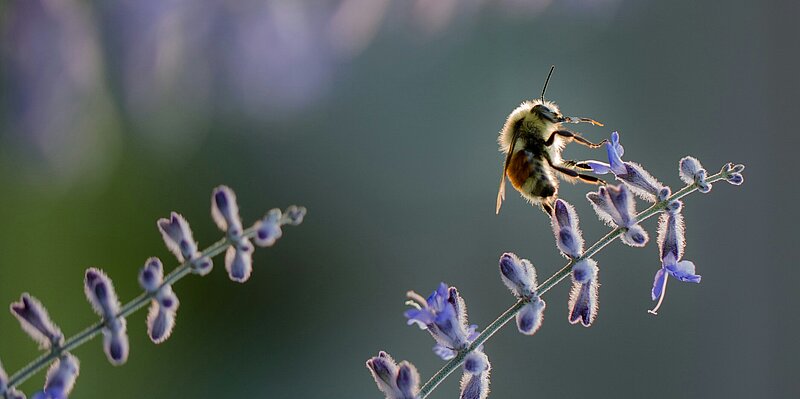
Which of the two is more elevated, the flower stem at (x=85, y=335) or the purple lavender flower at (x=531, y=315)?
the flower stem at (x=85, y=335)

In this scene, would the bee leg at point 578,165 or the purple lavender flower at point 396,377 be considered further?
the bee leg at point 578,165

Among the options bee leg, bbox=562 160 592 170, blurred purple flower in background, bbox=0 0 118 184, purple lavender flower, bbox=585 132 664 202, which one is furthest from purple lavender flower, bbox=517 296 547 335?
blurred purple flower in background, bbox=0 0 118 184

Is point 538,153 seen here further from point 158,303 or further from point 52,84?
point 52,84

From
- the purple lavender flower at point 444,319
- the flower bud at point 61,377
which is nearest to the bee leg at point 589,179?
the purple lavender flower at point 444,319

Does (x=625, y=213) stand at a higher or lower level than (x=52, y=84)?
lower

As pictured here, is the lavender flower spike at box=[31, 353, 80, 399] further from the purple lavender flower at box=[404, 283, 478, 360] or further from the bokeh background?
the bokeh background

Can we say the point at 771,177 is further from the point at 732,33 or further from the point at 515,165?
the point at 515,165

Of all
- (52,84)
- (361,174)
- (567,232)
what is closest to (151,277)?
(567,232)

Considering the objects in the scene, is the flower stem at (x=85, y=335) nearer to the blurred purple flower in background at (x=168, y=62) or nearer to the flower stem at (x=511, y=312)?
the flower stem at (x=511, y=312)
